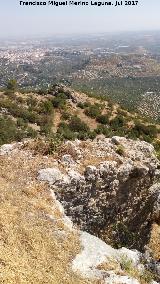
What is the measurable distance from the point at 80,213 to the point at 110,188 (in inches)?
85.9

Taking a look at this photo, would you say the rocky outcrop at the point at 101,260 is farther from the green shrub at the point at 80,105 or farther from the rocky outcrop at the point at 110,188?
the green shrub at the point at 80,105

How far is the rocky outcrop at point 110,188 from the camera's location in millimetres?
17172

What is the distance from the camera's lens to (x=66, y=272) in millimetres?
11820

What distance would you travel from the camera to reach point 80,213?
1722 centimetres

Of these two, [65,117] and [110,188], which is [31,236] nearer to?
[110,188]

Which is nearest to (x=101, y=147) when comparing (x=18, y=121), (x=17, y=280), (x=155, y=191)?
(x=155, y=191)

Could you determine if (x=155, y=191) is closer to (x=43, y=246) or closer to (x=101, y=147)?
(x=101, y=147)

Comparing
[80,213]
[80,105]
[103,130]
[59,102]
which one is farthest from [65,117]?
[80,213]

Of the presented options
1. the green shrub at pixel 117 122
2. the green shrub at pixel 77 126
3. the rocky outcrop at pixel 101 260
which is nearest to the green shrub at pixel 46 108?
the green shrub at pixel 77 126

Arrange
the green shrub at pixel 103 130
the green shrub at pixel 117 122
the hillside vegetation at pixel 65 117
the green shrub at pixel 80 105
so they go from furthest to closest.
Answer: the green shrub at pixel 80 105, the green shrub at pixel 117 122, the green shrub at pixel 103 130, the hillside vegetation at pixel 65 117

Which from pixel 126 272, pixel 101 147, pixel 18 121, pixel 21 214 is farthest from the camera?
pixel 18 121

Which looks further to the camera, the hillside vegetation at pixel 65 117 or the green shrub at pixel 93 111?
the green shrub at pixel 93 111

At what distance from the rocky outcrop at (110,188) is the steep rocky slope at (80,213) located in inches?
1.7

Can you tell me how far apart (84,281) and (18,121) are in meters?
41.8
